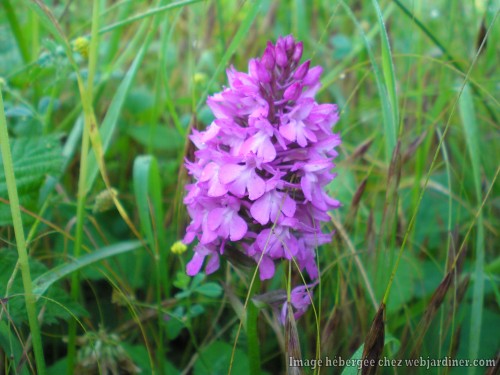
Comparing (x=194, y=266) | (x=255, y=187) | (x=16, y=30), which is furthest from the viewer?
(x=16, y=30)

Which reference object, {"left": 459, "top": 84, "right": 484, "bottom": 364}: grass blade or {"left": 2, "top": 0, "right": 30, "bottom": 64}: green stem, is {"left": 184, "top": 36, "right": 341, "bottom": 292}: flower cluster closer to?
{"left": 459, "top": 84, "right": 484, "bottom": 364}: grass blade

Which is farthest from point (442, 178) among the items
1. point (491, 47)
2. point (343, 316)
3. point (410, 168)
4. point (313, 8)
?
point (313, 8)

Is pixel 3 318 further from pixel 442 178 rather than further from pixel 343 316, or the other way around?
pixel 442 178

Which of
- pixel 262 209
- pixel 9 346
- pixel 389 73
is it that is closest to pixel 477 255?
pixel 389 73

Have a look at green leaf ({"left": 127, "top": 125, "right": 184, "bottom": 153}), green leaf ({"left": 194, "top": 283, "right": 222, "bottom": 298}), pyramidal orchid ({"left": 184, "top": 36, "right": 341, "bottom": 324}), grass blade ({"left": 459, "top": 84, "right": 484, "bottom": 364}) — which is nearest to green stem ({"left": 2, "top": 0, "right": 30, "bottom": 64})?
green leaf ({"left": 127, "top": 125, "right": 184, "bottom": 153})

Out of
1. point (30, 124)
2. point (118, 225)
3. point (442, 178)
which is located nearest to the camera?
point (30, 124)

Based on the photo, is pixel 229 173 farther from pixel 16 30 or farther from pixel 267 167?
pixel 16 30

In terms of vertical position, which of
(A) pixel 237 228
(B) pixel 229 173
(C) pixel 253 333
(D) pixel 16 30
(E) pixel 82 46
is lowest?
(C) pixel 253 333
